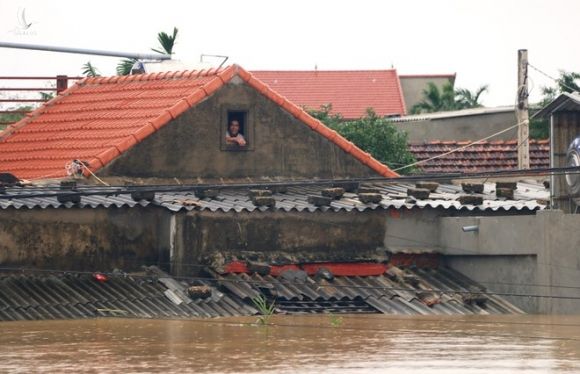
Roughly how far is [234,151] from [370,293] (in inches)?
197

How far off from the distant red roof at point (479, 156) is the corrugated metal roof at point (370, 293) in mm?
13628

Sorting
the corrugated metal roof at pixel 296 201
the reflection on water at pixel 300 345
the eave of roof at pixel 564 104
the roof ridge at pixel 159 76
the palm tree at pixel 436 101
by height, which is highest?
the palm tree at pixel 436 101

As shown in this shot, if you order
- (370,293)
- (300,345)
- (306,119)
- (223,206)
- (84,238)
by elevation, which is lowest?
(300,345)

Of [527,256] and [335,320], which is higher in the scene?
[527,256]

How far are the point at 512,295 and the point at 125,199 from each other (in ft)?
19.9

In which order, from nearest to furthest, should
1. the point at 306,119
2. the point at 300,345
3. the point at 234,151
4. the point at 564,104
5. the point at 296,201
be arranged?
1. the point at 300,345
2. the point at 296,201
3. the point at 564,104
4. the point at 234,151
5. the point at 306,119

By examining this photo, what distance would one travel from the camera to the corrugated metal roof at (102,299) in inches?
910

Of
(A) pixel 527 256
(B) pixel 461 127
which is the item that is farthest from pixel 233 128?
(B) pixel 461 127

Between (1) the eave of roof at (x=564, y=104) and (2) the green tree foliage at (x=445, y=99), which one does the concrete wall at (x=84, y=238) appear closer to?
(1) the eave of roof at (x=564, y=104)

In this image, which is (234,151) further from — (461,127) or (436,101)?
(436,101)

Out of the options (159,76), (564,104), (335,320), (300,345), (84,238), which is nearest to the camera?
(300,345)

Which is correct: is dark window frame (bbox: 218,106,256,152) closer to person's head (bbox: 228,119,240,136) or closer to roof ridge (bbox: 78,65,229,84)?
person's head (bbox: 228,119,240,136)

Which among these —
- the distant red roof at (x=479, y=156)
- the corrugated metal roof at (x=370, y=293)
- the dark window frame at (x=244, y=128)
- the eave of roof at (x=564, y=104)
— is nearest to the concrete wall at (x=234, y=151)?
the dark window frame at (x=244, y=128)

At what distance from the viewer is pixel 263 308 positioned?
2381cm
